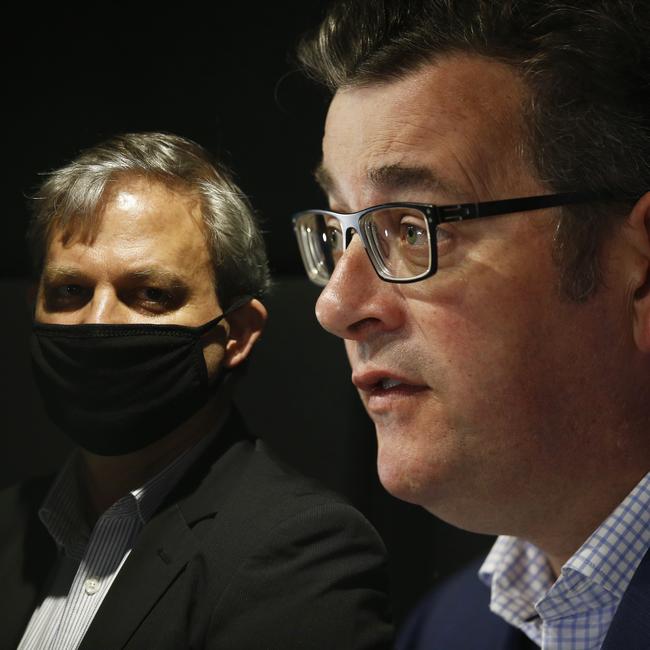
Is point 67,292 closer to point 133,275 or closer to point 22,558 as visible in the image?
point 133,275

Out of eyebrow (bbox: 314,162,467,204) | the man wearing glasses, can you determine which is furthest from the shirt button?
eyebrow (bbox: 314,162,467,204)

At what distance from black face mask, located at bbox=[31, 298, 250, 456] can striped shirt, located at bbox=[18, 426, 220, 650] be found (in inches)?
2.5

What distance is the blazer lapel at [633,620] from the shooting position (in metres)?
1.32

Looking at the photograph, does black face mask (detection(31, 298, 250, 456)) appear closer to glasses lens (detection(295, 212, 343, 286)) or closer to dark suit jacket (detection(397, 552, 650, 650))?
glasses lens (detection(295, 212, 343, 286))

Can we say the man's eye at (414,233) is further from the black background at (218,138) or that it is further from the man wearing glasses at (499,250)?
the black background at (218,138)

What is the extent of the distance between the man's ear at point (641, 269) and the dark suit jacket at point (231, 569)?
50cm

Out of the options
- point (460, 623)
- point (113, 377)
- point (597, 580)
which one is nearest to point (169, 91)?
point (113, 377)

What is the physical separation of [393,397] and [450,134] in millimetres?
393

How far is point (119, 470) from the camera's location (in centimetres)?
126

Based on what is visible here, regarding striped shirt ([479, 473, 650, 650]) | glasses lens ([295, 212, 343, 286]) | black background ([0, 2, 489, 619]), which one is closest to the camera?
black background ([0, 2, 489, 619])

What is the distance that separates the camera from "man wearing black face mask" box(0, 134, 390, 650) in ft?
3.92

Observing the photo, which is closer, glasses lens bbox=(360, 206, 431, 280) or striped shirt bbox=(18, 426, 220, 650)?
striped shirt bbox=(18, 426, 220, 650)

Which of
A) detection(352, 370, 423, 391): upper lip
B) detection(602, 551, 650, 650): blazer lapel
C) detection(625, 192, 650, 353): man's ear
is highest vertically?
detection(625, 192, 650, 353): man's ear

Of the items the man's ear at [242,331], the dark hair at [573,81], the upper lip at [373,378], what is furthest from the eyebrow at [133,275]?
the dark hair at [573,81]
